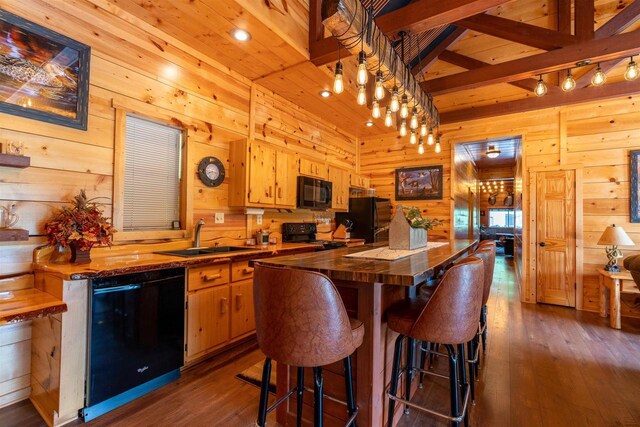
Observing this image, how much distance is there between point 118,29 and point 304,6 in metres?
1.62

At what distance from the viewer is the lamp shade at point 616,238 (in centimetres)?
344

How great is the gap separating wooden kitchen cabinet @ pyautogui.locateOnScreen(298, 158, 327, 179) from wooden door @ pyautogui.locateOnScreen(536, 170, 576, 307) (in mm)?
3119

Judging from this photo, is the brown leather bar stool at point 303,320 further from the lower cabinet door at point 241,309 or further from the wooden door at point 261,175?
the wooden door at point 261,175

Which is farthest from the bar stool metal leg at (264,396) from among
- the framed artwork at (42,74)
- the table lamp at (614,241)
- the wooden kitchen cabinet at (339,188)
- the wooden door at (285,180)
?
the table lamp at (614,241)

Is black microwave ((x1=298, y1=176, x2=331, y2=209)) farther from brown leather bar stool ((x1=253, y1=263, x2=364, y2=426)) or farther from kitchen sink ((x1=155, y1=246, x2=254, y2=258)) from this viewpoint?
brown leather bar stool ((x1=253, y1=263, x2=364, y2=426))

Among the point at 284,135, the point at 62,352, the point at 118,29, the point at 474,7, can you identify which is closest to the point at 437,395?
the point at 62,352

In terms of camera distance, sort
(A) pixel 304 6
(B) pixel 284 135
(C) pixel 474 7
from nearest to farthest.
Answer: (C) pixel 474 7 < (A) pixel 304 6 < (B) pixel 284 135

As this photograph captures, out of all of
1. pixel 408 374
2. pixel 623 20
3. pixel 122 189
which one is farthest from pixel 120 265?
pixel 623 20

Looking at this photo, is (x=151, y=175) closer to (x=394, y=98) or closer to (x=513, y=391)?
(x=394, y=98)

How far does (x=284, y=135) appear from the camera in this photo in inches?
159

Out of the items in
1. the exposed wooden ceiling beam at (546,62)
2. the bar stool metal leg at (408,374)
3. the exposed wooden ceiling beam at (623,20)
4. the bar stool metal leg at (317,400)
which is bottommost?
the bar stool metal leg at (408,374)

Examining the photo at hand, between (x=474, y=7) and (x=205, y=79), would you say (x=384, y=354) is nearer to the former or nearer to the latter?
(x=474, y=7)

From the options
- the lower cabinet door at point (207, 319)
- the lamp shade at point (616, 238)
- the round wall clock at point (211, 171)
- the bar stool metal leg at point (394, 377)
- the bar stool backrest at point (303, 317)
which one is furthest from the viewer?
the lamp shade at point (616, 238)

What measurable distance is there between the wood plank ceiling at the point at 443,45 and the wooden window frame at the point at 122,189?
0.84 meters
